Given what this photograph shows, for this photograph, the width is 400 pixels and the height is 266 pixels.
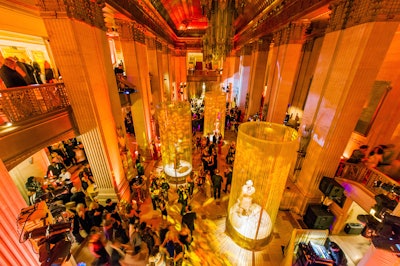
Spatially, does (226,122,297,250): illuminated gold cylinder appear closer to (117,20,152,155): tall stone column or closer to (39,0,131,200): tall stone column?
(39,0,131,200): tall stone column

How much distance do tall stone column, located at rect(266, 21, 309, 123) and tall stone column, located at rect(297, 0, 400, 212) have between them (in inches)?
80.7

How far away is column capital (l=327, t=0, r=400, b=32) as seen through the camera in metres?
3.49

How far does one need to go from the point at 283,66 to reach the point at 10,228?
9.35m

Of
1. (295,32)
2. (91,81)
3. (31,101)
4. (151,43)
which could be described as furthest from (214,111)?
(31,101)

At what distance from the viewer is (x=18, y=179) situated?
19.1 ft

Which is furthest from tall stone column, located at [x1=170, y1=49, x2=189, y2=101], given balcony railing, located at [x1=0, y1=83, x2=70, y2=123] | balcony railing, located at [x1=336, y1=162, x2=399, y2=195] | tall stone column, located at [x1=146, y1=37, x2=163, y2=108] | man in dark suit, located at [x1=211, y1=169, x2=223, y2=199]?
balcony railing, located at [x1=336, y1=162, x2=399, y2=195]

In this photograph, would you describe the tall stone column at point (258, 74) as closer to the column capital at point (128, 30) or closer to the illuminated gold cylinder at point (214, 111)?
the illuminated gold cylinder at point (214, 111)

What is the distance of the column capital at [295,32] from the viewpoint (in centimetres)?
628

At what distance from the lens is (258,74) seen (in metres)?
10.8

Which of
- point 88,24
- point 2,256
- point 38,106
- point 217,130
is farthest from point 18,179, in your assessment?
point 217,130

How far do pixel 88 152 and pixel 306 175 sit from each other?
7145mm

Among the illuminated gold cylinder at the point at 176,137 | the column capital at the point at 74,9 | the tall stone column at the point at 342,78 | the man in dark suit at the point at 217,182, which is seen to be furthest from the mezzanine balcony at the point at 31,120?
the tall stone column at the point at 342,78

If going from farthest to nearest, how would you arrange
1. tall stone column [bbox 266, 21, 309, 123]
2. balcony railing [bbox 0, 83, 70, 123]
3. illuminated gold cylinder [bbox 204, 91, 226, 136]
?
illuminated gold cylinder [bbox 204, 91, 226, 136] → tall stone column [bbox 266, 21, 309, 123] → balcony railing [bbox 0, 83, 70, 123]

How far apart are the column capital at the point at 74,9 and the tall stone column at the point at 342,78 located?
6.72 m
